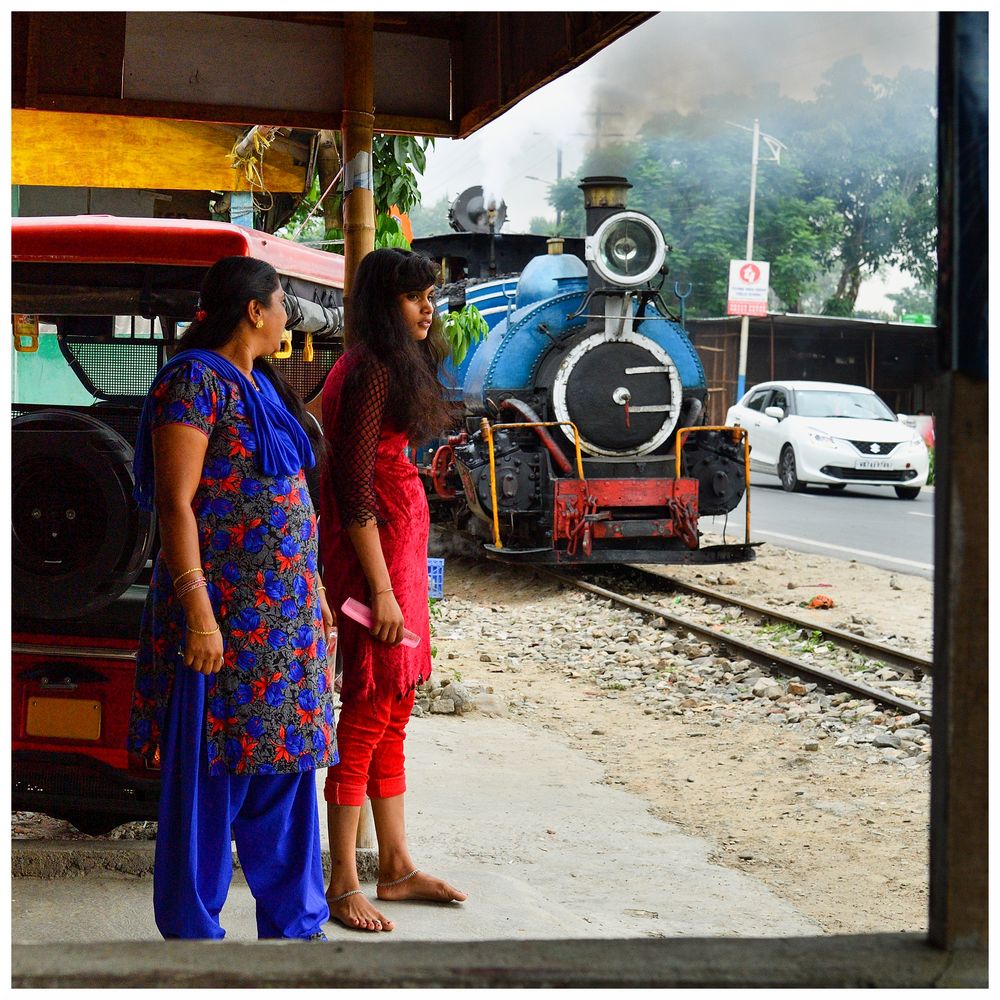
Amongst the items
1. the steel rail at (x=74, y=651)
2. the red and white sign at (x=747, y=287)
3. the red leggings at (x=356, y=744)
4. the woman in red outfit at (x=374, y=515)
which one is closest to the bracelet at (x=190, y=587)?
the woman in red outfit at (x=374, y=515)

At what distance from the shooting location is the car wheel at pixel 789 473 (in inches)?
742

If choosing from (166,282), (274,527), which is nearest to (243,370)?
(274,527)

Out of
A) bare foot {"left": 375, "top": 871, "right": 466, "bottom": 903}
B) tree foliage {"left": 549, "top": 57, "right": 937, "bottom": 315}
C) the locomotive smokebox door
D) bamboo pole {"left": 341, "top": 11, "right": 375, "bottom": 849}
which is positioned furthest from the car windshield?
tree foliage {"left": 549, "top": 57, "right": 937, "bottom": 315}

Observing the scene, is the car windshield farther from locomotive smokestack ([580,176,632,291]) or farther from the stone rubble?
locomotive smokestack ([580,176,632,291])

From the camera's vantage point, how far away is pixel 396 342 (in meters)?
3.35

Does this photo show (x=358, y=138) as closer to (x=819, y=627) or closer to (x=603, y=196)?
(x=819, y=627)

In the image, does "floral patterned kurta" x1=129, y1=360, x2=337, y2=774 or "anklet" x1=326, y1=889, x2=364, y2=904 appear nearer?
"floral patterned kurta" x1=129, y1=360, x2=337, y2=774

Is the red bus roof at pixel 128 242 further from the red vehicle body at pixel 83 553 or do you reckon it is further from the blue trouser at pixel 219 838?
the blue trouser at pixel 219 838

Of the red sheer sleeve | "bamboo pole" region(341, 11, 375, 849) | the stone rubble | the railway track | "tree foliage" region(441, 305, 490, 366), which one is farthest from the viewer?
"tree foliage" region(441, 305, 490, 366)

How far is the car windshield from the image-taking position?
18625 millimetres

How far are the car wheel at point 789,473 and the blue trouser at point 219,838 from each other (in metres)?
16.4

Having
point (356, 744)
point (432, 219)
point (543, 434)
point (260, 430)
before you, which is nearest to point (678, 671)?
point (543, 434)

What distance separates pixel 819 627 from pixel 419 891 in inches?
222

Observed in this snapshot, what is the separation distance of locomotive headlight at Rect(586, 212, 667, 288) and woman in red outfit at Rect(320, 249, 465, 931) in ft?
22.7
